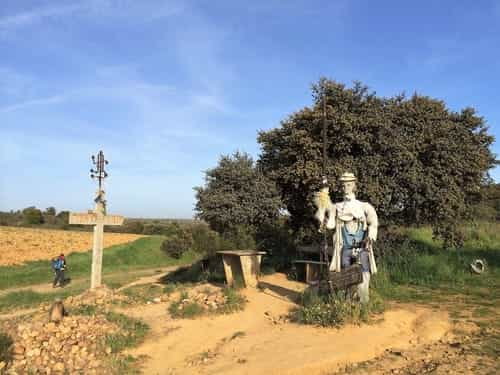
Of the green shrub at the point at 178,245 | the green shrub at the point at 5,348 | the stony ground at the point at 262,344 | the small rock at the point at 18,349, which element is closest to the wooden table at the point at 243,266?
the stony ground at the point at 262,344

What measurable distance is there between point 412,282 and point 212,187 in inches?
217

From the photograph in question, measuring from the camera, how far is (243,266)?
366 inches

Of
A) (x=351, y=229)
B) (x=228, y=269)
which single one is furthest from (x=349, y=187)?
(x=228, y=269)

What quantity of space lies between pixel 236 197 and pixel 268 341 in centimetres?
497

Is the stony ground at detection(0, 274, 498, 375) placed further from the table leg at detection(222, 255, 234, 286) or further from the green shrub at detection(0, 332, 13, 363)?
the table leg at detection(222, 255, 234, 286)

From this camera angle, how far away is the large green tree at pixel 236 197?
10352 millimetres

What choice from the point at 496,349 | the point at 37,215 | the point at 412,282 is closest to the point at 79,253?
the point at 412,282

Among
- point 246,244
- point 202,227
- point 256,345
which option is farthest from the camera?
point 202,227

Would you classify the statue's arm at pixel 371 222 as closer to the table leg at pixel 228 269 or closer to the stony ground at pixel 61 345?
the table leg at pixel 228 269

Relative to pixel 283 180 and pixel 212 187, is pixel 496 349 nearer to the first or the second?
pixel 283 180

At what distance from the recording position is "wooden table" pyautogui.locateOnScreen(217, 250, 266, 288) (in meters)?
9.32

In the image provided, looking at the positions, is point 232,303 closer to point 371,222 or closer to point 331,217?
point 331,217

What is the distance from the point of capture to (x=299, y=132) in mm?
10227

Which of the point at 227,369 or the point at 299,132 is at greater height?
the point at 299,132
